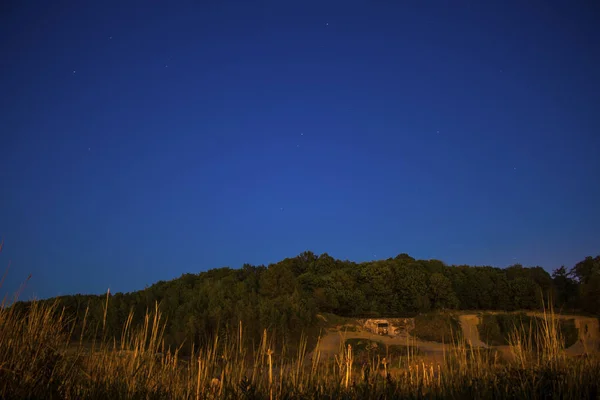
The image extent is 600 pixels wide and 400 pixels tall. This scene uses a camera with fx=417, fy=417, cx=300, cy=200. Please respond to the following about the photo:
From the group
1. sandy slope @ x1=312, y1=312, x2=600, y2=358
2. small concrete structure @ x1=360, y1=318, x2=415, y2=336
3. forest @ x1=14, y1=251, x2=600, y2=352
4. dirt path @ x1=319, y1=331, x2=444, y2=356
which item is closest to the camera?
dirt path @ x1=319, y1=331, x2=444, y2=356

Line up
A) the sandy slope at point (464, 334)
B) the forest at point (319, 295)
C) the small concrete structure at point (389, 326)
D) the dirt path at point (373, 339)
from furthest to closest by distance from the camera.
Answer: the small concrete structure at point (389, 326)
the forest at point (319, 295)
the sandy slope at point (464, 334)
the dirt path at point (373, 339)

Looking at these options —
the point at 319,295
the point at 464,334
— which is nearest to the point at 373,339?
the point at 464,334

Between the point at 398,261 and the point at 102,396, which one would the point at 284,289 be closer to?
the point at 398,261

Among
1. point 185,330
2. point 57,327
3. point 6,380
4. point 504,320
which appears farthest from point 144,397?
point 504,320

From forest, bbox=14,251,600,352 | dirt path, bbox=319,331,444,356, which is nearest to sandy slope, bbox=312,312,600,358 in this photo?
dirt path, bbox=319,331,444,356

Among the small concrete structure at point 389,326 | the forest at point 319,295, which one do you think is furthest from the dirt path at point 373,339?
the forest at point 319,295

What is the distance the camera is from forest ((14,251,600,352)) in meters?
17.4

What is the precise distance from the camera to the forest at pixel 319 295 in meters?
17.4

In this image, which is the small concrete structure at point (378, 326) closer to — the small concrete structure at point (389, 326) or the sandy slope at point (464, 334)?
the small concrete structure at point (389, 326)

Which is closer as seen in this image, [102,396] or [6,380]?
[6,380]

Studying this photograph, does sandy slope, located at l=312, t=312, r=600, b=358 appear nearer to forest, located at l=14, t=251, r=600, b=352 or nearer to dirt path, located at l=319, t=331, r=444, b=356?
dirt path, located at l=319, t=331, r=444, b=356

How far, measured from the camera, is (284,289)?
23.0m

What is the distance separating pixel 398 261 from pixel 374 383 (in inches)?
951

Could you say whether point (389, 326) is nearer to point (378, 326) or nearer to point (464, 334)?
point (378, 326)
